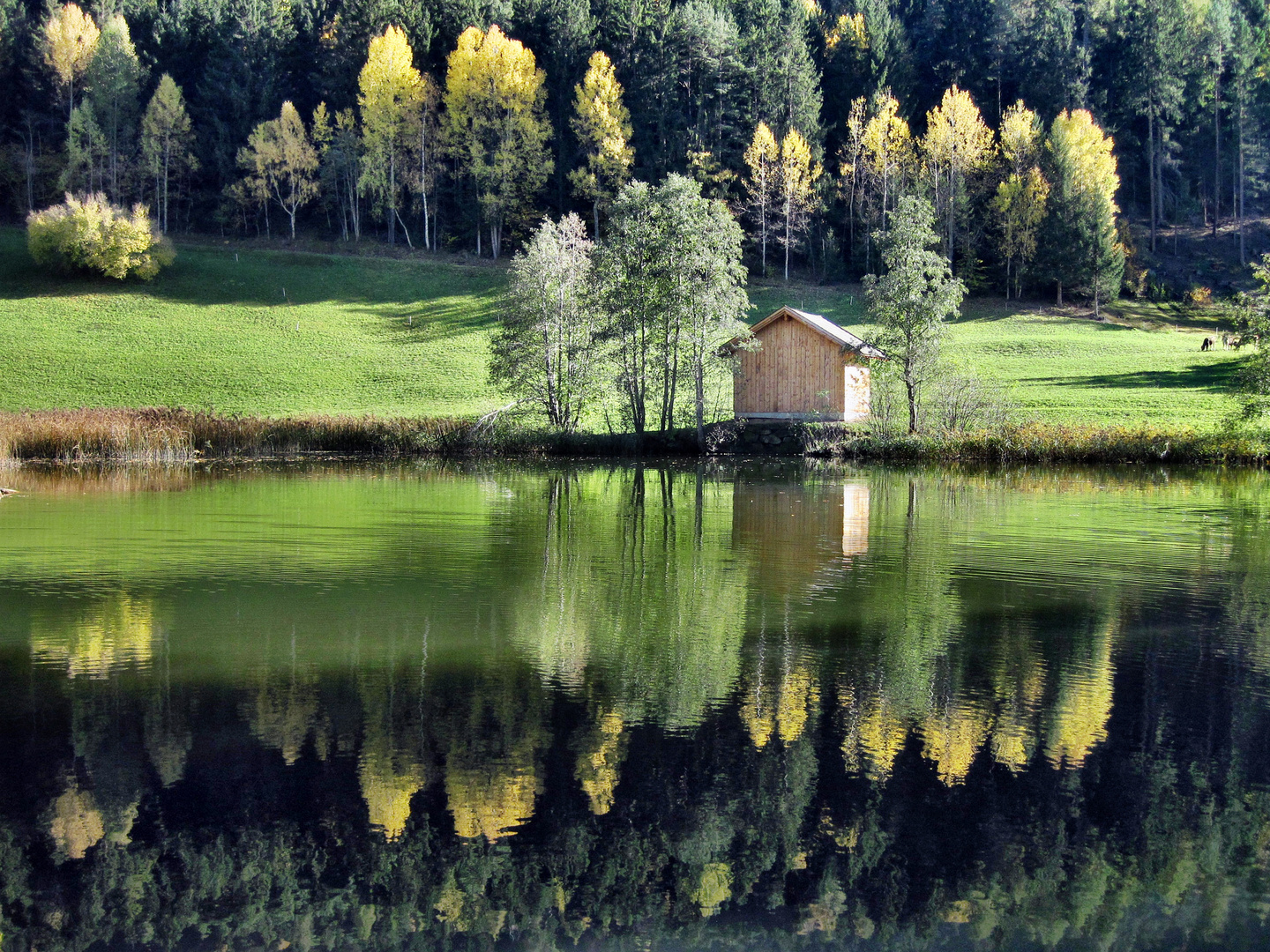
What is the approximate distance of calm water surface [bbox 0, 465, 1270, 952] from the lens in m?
6.64

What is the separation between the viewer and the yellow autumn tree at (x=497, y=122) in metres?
75.9

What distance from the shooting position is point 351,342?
203 feet

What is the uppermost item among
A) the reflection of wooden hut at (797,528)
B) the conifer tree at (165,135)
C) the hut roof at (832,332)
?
the conifer tree at (165,135)

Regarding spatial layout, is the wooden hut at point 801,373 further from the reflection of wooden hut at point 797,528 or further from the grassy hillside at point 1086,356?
the reflection of wooden hut at point 797,528

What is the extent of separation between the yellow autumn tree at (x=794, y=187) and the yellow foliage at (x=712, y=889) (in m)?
68.5

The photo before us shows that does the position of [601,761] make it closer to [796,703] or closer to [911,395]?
[796,703]

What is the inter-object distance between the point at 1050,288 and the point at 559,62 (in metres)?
37.1

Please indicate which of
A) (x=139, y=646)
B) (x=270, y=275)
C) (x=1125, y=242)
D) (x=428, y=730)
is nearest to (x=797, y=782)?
(x=428, y=730)

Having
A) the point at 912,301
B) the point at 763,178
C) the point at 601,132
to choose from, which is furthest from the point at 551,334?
the point at 601,132

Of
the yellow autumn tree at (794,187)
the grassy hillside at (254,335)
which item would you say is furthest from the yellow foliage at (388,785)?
the yellow autumn tree at (794,187)

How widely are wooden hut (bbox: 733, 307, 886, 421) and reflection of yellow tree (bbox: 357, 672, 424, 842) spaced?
112ft

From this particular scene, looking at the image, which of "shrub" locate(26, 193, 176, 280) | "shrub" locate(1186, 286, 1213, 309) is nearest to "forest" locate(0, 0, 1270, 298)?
"shrub" locate(1186, 286, 1213, 309)

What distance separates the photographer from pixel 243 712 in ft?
32.3

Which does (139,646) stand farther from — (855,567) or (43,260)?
(43,260)
